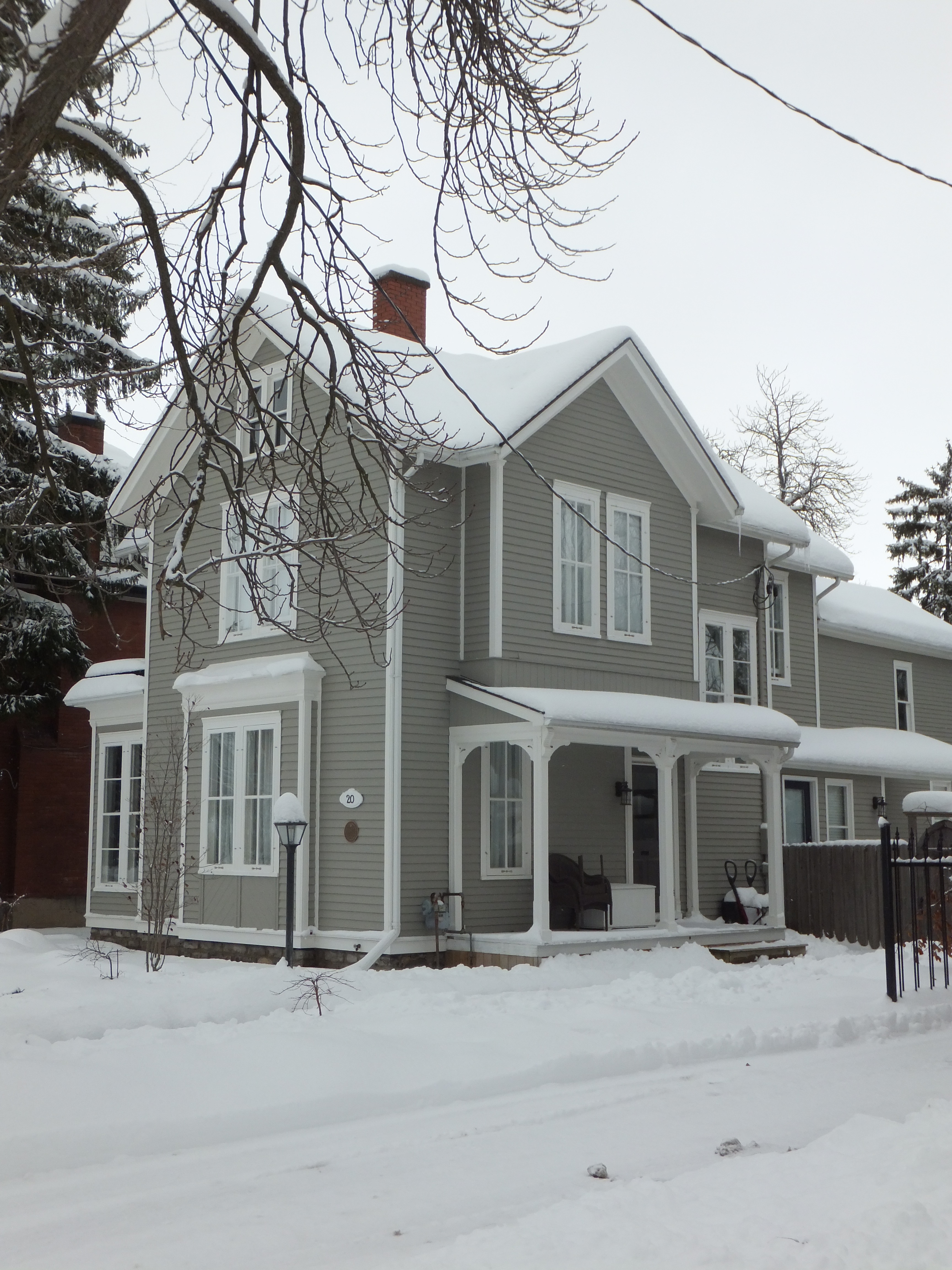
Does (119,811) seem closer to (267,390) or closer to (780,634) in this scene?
(267,390)

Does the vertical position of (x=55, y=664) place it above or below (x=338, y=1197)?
above

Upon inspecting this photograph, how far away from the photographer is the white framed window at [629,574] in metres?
16.7

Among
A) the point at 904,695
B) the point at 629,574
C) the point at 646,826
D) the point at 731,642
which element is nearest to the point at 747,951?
the point at 646,826

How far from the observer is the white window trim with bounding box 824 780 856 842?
70.1 feet

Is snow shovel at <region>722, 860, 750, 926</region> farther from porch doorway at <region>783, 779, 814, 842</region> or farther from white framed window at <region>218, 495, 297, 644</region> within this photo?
white framed window at <region>218, 495, 297, 644</region>

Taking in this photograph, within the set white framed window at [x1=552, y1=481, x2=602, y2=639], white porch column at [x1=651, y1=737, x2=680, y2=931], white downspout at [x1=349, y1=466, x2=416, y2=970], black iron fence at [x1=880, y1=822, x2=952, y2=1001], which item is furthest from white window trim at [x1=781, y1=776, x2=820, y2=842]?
white downspout at [x1=349, y1=466, x2=416, y2=970]

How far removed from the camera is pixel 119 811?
60.3 ft

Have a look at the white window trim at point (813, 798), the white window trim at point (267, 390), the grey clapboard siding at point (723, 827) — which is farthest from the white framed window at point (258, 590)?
the white window trim at point (813, 798)

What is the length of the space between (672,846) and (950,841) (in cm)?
509

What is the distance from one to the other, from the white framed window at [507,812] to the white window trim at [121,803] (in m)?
5.09

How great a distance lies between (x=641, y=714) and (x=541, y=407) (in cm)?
375

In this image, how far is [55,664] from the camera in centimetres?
1898

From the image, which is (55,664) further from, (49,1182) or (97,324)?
(49,1182)

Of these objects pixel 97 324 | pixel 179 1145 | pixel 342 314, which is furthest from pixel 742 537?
pixel 179 1145
